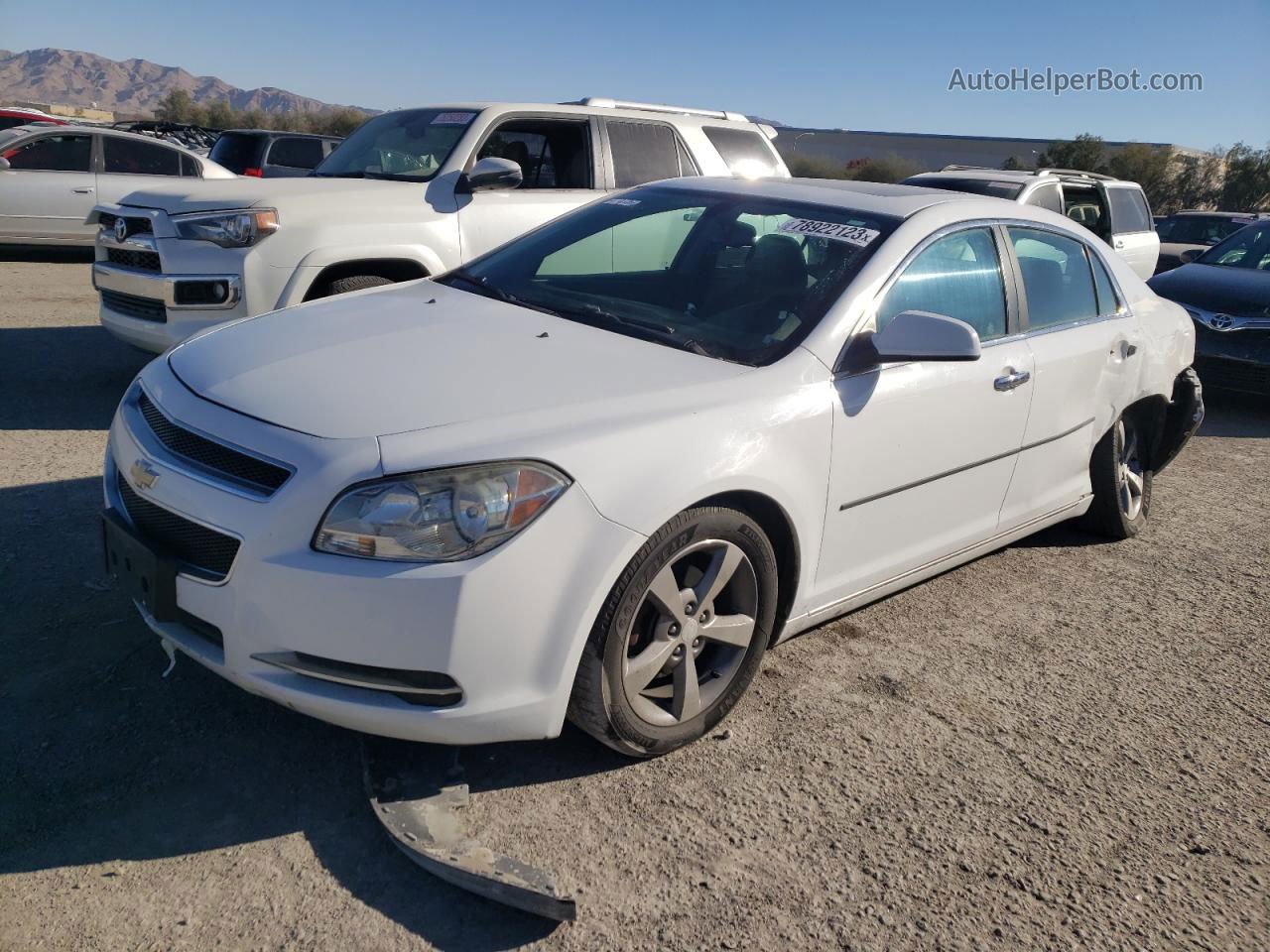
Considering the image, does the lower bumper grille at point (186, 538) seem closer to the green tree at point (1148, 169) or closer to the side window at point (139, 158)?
the side window at point (139, 158)

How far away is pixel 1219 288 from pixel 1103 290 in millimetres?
5113

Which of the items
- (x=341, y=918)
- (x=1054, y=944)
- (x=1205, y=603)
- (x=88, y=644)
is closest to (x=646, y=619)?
(x=341, y=918)

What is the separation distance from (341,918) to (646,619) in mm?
1071

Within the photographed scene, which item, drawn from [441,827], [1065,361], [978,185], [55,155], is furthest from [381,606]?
[55,155]

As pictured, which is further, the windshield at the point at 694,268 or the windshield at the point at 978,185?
the windshield at the point at 978,185

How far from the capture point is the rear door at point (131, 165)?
38.2 feet

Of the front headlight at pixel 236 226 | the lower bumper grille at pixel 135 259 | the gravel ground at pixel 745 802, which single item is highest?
the front headlight at pixel 236 226

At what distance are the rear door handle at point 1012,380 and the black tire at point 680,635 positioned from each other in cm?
125

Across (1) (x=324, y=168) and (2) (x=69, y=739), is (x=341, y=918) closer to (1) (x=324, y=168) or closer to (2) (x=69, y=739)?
(2) (x=69, y=739)

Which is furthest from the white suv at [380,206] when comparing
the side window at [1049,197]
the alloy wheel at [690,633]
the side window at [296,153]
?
the side window at [296,153]

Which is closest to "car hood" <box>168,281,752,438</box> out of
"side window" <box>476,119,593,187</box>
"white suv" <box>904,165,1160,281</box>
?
"side window" <box>476,119,593,187</box>

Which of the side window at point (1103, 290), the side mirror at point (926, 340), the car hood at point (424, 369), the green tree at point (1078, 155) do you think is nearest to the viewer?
the car hood at point (424, 369)

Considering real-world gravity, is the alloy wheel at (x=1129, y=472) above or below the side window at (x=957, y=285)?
below

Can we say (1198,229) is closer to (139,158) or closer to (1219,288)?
(1219,288)
